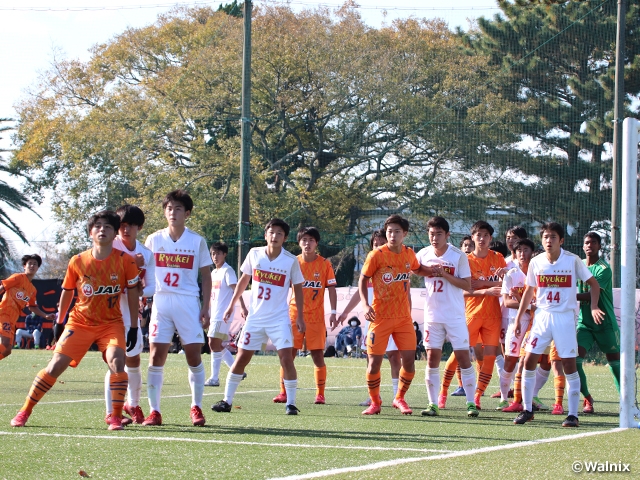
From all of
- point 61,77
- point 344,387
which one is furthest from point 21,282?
point 61,77

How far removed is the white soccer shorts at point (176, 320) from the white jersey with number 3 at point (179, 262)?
0.28 ft

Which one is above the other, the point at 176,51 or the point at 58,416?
the point at 176,51

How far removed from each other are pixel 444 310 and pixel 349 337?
49.3 ft

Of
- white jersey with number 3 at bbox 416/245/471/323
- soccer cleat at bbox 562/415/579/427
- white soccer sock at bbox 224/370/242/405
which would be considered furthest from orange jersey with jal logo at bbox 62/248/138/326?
soccer cleat at bbox 562/415/579/427

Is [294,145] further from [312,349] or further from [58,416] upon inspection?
[58,416]

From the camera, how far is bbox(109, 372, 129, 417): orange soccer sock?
7.62 m

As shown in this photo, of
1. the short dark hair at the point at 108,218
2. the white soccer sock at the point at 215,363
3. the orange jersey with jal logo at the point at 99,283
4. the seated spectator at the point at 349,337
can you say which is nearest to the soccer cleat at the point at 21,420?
the orange jersey with jal logo at the point at 99,283

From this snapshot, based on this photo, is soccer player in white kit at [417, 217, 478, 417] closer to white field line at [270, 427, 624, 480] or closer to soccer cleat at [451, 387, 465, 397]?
white field line at [270, 427, 624, 480]

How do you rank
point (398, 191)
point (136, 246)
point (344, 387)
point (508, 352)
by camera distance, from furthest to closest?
point (398, 191) < point (344, 387) < point (508, 352) < point (136, 246)

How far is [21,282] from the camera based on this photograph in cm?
1446

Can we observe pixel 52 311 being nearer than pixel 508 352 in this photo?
No

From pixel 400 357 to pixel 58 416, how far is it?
3767 mm

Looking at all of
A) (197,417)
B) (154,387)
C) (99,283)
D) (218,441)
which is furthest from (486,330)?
(99,283)

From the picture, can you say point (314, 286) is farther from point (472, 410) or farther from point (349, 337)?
point (349, 337)
